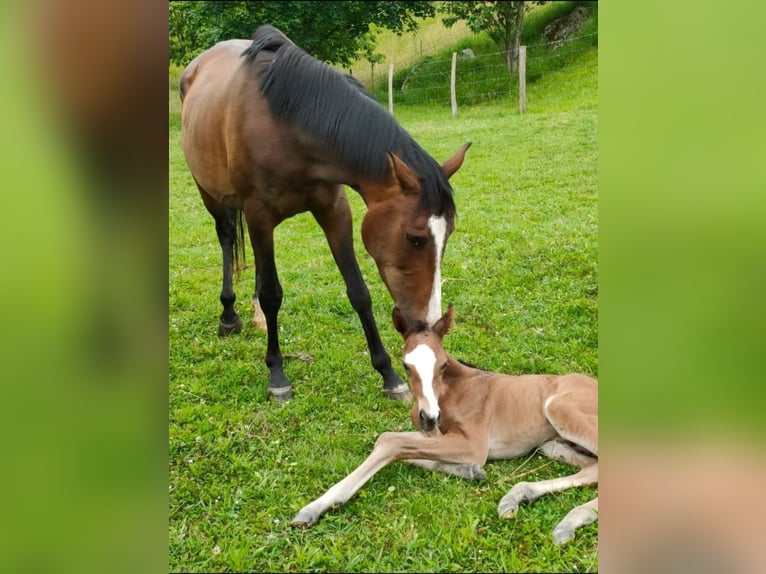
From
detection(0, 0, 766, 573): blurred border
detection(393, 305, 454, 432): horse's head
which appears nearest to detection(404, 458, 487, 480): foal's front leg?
detection(393, 305, 454, 432): horse's head

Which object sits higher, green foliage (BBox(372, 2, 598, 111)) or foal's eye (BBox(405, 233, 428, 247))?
green foliage (BBox(372, 2, 598, 111))

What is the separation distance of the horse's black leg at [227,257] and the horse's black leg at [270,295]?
0.91 m

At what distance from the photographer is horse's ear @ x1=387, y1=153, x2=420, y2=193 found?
255cm

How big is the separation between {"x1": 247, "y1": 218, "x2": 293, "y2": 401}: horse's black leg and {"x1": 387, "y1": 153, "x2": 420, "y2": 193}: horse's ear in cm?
113

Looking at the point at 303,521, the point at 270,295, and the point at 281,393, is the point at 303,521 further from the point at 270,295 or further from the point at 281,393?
the point at 270,295

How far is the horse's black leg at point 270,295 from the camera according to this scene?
340cm

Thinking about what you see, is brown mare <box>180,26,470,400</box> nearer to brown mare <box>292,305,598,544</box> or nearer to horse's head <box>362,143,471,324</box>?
horse's head <box>362,143,471,324</box>

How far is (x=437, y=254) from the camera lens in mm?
2557

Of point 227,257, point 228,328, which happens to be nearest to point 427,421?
point 228,328
